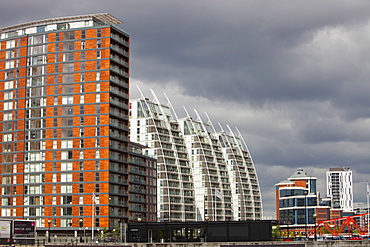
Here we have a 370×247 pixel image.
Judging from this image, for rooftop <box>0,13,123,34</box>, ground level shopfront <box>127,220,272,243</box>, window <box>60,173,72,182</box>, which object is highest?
rooftop <box>0,13,123,34</box>

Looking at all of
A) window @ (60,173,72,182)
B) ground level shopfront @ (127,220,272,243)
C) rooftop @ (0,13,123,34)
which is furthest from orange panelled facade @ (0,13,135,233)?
ground level shopfront @ (127,220,272,243)

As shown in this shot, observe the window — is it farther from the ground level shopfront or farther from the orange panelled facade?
the ground level shopfront

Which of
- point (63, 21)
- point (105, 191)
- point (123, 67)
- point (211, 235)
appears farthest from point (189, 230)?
point (63, 21)

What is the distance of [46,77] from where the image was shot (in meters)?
155

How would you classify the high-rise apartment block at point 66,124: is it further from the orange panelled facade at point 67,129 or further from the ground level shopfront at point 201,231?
the ground level shopfront at point 201,231

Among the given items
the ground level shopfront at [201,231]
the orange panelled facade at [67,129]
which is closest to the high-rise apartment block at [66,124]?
the orange panelled facade at [67,129]

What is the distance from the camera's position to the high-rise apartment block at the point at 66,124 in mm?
147750

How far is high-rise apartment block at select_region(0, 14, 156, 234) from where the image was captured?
14775 cm

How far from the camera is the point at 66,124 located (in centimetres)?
15150

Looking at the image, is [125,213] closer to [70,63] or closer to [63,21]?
[70,63]

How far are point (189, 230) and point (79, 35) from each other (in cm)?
7020

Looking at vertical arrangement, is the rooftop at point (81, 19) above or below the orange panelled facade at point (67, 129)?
above

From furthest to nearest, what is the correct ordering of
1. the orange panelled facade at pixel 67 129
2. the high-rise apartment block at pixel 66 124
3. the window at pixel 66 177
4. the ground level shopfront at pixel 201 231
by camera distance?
the window at pixel 66 177 < the high-rise apartment block at pixel 66 124 < the orange panelled facade at pixel 67 129 < the ground level shopfront at pixel 201 231

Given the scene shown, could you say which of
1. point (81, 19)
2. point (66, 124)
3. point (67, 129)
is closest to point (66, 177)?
point (67, 129)
